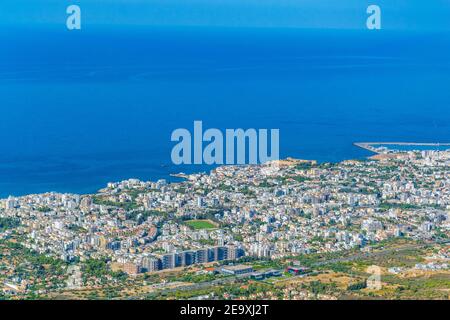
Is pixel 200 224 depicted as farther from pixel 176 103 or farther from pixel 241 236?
pixel 176 103

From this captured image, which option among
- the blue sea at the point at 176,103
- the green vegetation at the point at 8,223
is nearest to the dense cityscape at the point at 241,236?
the green vegetation at the point at 8,223

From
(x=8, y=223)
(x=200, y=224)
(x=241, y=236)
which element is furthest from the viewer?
(x=200, y=224)

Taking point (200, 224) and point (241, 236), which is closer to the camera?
point (241, 236)

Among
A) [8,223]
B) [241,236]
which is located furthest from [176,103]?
[241,236]

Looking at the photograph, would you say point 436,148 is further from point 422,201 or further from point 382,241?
point 382,241

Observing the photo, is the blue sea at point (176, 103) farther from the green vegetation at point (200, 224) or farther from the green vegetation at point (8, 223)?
the green vegetation at point (200, 224)

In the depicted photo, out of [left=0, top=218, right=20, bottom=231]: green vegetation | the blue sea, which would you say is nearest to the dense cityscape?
[left=0, top=218, right=20, bottom=231]: green vegetation

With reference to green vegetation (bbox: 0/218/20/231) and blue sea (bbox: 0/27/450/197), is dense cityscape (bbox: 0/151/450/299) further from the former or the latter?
blue sea (bbox: 0/27/450/197)
